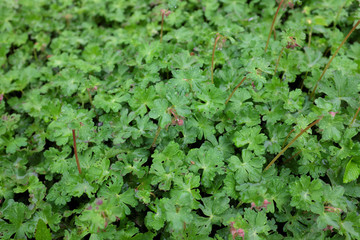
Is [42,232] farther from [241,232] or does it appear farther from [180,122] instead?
[241,232]

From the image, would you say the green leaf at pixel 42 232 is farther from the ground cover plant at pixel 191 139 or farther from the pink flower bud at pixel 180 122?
the pink flower bud at pixel 180 122

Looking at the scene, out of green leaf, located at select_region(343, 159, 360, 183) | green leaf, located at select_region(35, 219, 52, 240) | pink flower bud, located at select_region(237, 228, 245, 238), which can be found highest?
green leaf, located at select_region(343, 159, 360, 183)

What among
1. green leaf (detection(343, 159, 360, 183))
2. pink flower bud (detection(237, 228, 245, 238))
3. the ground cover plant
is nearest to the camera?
pink flower bud (detection(237, 228, 245, 238))

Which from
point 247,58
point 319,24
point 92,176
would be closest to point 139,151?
point 92,176

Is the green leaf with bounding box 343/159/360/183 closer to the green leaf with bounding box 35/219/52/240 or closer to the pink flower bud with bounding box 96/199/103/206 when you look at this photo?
the pink flower bud with bounding box 96/199/103/206

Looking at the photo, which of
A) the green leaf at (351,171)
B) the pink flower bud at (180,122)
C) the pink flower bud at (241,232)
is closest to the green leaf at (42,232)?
the pink flower bud at (180,122)

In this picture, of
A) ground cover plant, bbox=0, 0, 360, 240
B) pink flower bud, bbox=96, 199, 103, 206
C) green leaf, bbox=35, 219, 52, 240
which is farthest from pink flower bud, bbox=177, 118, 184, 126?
green leaf, bbox=35, 219, 52, 240

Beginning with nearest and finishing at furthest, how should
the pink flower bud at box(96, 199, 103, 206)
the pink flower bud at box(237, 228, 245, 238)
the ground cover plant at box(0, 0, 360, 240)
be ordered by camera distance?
1. the pink flower bud at box(96, 199, 103, 206)
2. the pink flower bud at box(237, 228, 245, 238)
3. the ground cover plant at box(0, 0, 360, 240)

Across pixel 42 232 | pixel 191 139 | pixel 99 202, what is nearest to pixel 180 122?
pixel 191 139
